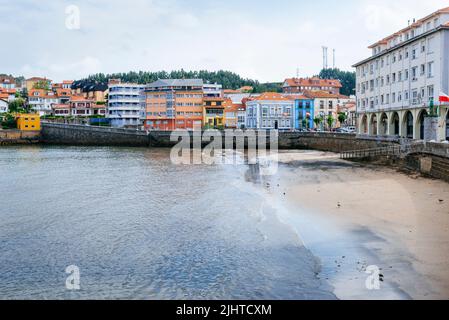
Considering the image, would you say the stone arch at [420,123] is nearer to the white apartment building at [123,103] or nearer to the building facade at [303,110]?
the building facade at [303,110]

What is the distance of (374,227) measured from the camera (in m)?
24.1

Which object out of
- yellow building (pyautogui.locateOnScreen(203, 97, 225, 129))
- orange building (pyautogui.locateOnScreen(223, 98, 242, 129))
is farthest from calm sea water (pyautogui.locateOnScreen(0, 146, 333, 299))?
orange building (pyautogui.locateOnScreen(223, 98, 242, 129))

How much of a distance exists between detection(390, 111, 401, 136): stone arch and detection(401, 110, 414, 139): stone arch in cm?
234

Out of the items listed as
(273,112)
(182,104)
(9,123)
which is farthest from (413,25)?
(9,123)

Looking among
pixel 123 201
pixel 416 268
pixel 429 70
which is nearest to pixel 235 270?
pixel 416 268

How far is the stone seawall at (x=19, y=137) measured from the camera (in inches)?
4621

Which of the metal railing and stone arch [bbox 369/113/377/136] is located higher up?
stone arch [bbox 369/113/377/136]

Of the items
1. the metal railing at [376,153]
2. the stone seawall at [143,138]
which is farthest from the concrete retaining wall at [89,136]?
the metal railing at [376,153]

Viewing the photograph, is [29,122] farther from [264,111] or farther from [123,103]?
[264,111]

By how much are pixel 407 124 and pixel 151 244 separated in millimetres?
51162

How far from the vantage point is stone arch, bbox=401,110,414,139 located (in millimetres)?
63656

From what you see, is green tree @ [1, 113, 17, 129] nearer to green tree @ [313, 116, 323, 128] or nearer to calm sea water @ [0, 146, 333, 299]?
green tree @ [313, 116, 323, 128]

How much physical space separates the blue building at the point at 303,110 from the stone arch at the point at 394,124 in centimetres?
5031
